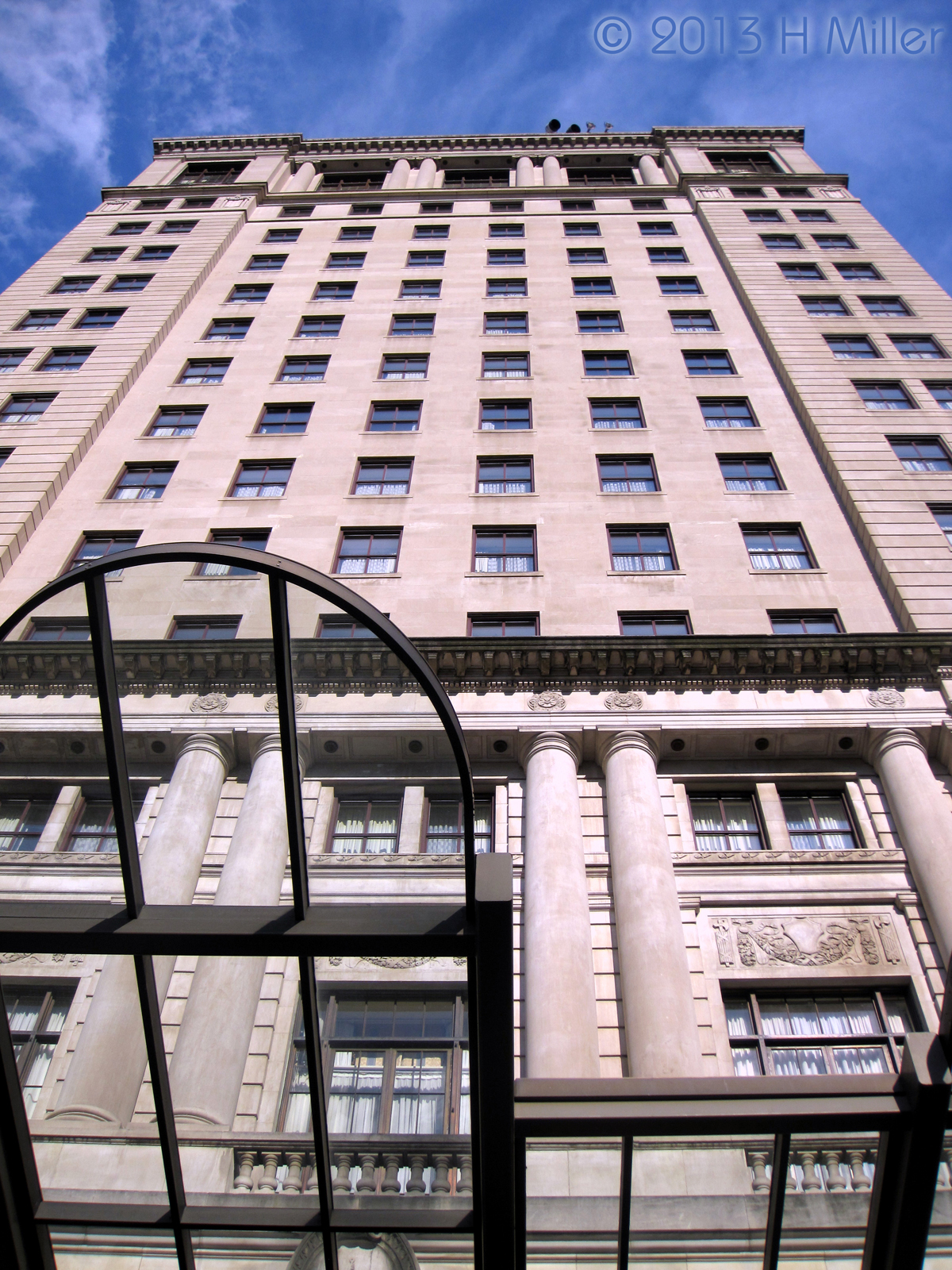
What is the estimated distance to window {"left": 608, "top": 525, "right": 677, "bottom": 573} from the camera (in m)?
24.6

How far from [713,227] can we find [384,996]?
42983 mm

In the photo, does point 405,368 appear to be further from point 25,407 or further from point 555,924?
point 555,924

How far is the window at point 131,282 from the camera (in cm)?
4116

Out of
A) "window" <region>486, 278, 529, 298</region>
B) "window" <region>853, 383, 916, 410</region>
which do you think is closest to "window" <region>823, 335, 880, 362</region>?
"window" <region>853, 383, 916, 410</region>

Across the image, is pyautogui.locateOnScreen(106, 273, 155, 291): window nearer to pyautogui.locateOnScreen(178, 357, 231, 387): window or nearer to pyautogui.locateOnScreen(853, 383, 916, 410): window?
pyautogui.locateOnScreen(178, 357, 231, 387): window

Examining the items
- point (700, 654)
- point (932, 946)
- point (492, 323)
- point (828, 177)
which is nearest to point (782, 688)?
point (700, 654)

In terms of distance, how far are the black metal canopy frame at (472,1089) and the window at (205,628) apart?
1.72 ft

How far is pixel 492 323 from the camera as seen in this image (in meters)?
36.8

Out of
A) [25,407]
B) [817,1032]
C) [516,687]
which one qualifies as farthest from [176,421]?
[817,1032]

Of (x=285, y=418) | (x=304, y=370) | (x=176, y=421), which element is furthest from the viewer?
(x=304, y=370)

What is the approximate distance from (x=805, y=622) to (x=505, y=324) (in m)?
19.8

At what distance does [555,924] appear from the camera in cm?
1521

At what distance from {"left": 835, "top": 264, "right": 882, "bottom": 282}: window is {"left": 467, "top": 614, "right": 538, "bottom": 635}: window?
84.4ft

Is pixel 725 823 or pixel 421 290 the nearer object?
Answer: pixel 725 823
